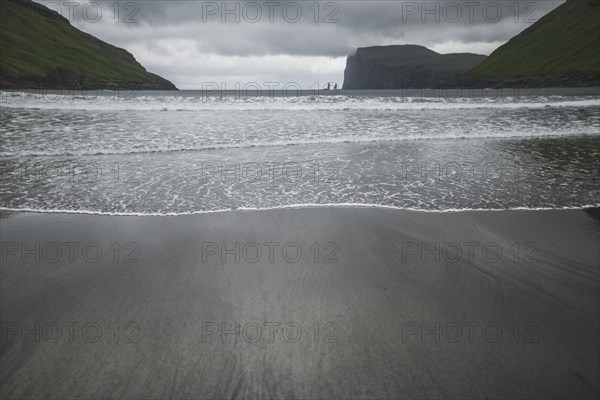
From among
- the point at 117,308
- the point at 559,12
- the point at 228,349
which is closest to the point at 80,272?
the point at 117,308

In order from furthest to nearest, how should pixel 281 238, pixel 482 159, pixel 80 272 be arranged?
pixel 482 159
pixel 281 238
pixel 80 272

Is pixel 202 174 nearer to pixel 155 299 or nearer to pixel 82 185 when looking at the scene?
pixel 82 185

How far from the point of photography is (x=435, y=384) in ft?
8.08

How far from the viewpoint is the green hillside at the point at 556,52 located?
3022 inches

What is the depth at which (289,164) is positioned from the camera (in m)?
9.67

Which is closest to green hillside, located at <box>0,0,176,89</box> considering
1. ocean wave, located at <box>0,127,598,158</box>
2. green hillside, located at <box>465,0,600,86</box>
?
ocean wave, located at <box>0,127,598,158</box>

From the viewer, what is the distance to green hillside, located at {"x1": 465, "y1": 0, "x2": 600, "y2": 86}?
76.8 m

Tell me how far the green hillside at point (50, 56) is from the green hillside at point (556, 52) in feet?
366

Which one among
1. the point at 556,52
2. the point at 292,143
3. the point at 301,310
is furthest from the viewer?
the point at 556,52

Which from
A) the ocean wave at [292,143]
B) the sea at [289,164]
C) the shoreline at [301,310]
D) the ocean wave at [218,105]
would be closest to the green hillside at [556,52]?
the ocean wave at [218,105]

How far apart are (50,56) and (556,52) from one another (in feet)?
459

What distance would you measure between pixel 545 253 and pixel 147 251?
5.69 meters

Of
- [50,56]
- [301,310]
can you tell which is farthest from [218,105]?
[50,56]

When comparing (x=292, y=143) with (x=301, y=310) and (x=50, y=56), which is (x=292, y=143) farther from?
(x=50, y=56)
